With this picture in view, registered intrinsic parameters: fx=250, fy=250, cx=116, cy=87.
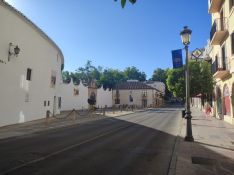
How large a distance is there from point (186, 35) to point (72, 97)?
124ft

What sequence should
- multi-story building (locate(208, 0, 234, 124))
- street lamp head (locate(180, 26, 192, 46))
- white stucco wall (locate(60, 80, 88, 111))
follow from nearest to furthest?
street lamp head (locate(180, 26, 192, 46)) → multi-story building (locate(208, 0, 234, 124)) → white stucco wall (locate(60, 80, 88, 111))

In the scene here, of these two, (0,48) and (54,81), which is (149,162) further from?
(54,81)

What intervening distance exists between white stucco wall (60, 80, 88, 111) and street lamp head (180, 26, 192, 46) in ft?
112

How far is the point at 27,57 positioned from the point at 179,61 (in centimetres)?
1543

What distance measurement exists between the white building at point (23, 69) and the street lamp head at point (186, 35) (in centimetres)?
1317

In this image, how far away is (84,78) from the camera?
10756 centimetres

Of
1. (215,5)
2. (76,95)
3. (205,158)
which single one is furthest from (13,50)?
(76,95)

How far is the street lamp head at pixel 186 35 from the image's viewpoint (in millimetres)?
12852

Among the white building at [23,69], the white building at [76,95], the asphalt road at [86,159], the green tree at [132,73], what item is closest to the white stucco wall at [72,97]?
the white building at [76,95]

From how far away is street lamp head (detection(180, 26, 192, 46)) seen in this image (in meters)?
12.9

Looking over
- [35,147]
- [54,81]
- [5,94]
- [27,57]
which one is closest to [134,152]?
[35,147]

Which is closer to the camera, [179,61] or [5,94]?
[179,61]

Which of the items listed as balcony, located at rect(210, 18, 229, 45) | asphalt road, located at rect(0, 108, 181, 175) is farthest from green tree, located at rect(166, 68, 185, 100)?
asphalt road, located at rect(0, 108, 181, 175)

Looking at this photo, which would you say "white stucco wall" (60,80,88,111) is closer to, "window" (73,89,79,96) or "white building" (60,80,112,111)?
"white building" (60,80,112,111)
